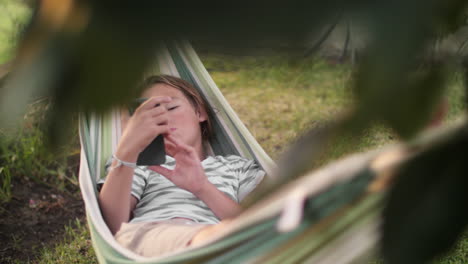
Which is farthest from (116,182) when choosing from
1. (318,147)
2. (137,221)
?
(318,147)

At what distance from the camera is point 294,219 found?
15.5 inches

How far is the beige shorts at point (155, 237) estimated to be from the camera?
4.16ft

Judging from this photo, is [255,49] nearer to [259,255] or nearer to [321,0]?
[321,0]

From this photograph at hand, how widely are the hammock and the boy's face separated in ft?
1.02

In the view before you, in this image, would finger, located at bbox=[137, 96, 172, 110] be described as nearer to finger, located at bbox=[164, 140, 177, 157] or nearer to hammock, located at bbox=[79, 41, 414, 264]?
hammock, located at bbox=[79, 41, 414, 264]

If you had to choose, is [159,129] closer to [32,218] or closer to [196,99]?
[196,99]

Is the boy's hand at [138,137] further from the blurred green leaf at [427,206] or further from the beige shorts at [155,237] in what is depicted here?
the blurred green leaf at [427,206]

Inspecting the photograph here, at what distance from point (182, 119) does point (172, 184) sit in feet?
0.82

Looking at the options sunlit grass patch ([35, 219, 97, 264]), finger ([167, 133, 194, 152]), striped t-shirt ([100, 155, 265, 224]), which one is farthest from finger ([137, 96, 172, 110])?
sunlit grass patch ([35, 219, 97, 264])

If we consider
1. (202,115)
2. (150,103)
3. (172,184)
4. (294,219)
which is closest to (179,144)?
(172,184)

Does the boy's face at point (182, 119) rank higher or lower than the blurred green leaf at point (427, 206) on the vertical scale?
lower

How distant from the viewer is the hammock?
36 centimetres

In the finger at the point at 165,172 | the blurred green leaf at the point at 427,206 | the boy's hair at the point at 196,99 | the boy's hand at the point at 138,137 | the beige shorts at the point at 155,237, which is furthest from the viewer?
the boy's hair at the point at 196,99

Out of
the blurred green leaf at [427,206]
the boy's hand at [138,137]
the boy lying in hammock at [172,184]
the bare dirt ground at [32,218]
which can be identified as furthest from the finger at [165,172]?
the blurred green leaf at [427,206]
